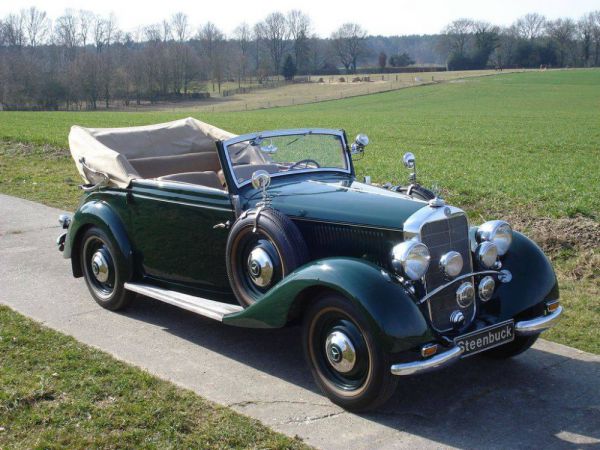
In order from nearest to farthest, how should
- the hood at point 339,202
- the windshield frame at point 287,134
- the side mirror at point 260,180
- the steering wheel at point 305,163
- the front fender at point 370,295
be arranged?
the front fender at point 370,295 < the hood at point 339,202 < the side mirror at point 260,180 < the windshield frame at point 287,134 < the steering wheel at point 305,163

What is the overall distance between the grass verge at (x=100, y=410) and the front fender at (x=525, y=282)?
6.07 feet

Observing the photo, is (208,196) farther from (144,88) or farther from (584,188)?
(144,88)

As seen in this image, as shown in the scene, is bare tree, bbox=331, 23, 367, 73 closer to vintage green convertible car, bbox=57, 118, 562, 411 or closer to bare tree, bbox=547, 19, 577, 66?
bare tree, bbox=547, 19, 577, 66

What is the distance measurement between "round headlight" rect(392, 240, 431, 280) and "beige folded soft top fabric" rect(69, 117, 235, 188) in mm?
2940

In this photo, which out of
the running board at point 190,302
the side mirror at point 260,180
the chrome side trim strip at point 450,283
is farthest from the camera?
the running board at point 190,302

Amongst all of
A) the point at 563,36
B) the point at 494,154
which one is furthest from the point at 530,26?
the point at 494,154

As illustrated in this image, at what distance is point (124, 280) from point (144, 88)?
269 ft

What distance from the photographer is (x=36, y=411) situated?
4.26 metres

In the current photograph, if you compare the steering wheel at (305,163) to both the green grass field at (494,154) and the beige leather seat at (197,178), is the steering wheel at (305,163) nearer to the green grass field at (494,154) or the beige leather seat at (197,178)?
the beige leather seat at (197,178)

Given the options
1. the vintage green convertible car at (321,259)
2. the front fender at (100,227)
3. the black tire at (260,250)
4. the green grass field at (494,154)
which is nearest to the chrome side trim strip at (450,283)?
the vintage green convertible car at (321,259)

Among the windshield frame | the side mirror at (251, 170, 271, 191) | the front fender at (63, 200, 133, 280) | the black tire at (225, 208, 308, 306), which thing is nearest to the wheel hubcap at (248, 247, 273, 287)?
the black tire at (225, 208, 308, 306)

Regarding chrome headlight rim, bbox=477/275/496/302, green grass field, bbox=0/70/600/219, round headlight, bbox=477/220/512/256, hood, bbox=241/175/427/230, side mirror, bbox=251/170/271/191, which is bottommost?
green grass field, bbox=0/70/600/219

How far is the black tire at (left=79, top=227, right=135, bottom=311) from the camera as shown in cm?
623

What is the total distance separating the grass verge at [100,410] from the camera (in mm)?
3902
